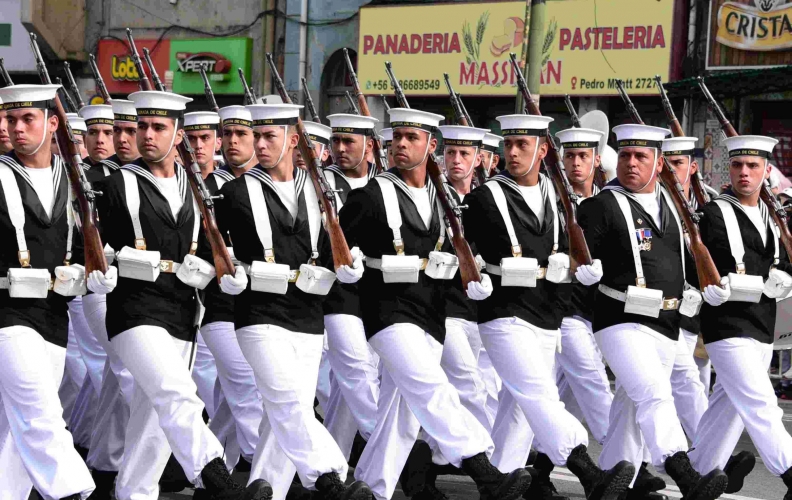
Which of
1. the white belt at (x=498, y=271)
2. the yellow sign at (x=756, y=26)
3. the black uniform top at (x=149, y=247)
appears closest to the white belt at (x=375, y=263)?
the white belt at (x=498, y=271)

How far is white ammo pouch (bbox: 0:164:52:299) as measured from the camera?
6.70 m

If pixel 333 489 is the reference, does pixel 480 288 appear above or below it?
above

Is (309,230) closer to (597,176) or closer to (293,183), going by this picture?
(293,183)

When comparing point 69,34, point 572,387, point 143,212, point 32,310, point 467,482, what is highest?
point 69,34

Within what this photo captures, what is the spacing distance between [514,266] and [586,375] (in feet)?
4.20

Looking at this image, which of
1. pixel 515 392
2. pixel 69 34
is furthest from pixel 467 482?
pixel 69 34

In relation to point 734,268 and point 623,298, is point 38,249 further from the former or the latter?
point 734,268

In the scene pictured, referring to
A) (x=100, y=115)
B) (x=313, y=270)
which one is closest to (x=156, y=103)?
(x=313, y=270)

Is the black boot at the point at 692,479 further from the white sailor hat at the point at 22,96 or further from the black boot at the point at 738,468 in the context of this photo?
the white sailor hat at the point at 22,96

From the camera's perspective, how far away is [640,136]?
8.62 metres

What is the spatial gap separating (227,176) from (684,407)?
321 centimetres

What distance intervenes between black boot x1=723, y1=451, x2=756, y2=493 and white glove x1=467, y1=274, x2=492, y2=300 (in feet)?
5.77

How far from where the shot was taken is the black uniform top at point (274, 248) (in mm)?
7309

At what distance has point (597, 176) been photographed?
453 inches
